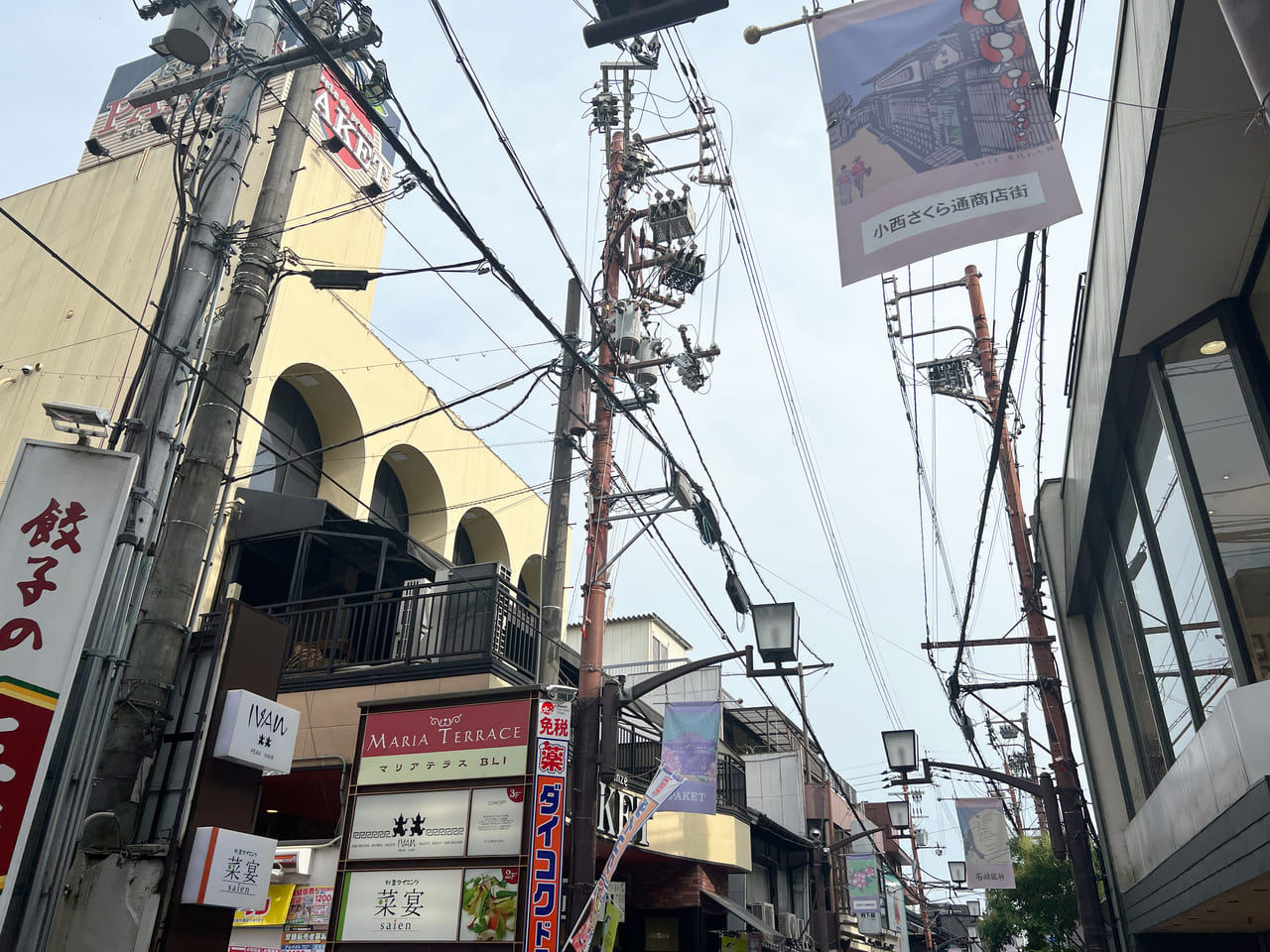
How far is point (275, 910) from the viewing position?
13812 mm

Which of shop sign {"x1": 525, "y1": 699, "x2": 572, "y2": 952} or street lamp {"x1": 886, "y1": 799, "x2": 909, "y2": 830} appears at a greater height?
street lamp {"x1": 886, "y1": 799, "x2": 909, "y2": 830}

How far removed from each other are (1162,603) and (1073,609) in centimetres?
556

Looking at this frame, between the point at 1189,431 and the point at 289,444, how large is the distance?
15698 millimetres

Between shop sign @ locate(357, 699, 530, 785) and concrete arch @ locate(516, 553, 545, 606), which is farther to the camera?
concrete arch @ locate(516, 553, 545, 606)

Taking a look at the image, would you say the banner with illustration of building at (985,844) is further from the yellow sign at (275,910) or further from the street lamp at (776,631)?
the yellow sign at (275,910)

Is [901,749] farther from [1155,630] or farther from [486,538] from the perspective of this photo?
[486,538]

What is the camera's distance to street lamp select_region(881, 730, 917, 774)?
1888 cm

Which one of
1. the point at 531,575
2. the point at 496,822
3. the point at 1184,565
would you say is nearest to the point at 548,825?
the point at 496,822

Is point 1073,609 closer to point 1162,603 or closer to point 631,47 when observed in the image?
point 1162,603

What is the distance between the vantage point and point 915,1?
7117mm

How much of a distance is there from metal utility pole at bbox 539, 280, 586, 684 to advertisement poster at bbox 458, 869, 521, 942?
281 cm

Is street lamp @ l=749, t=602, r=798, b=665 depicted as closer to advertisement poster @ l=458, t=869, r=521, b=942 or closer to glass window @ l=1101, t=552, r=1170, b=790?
glass window @ l=1101, t=552, r=1170, b=790

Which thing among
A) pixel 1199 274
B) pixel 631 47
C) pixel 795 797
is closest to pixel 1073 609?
pixel 1199 274

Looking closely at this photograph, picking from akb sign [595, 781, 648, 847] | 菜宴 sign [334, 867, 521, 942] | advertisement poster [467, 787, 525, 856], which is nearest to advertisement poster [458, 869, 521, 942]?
菜宴 sign [334, 867, 521, 942]
